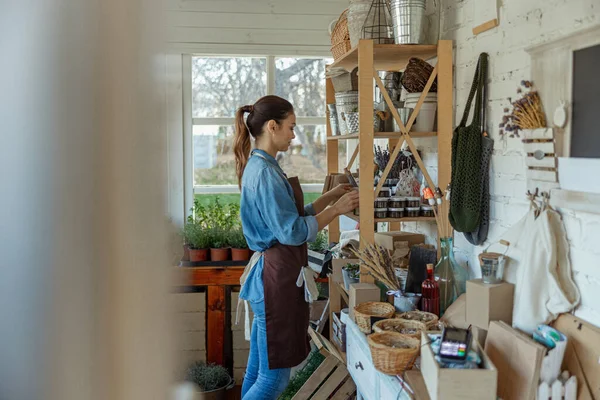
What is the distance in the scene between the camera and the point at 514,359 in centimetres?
145

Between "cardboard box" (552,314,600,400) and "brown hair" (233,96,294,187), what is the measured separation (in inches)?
55.7

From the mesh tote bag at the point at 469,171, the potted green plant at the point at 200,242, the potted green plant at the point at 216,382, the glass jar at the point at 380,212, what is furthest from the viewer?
the potted green plant at the point at 200,242

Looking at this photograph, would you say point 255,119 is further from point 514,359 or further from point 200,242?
point 514,359

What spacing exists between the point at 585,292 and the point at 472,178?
0.62 m

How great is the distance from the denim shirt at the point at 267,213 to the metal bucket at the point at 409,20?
75cm

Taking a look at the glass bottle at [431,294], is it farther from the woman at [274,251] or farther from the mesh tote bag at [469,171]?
the woman at [274,251]

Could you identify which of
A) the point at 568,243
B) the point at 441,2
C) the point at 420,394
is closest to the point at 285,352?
the point at 420,394

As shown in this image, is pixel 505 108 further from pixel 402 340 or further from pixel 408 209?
pixel 402 340

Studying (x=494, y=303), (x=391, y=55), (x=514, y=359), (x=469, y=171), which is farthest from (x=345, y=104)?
(x=514, y=359)

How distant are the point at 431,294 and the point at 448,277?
0.38ft

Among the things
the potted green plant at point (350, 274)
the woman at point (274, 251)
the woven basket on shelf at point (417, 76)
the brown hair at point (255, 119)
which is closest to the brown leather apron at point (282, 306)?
the woman at point (274, 251)

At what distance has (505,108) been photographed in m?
1.85

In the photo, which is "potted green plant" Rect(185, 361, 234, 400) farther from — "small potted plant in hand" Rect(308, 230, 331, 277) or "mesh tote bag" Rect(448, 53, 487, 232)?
"mesh tote bag" Rect(448, 53, 487, 232)

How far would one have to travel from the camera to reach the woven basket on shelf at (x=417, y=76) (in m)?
2.26
